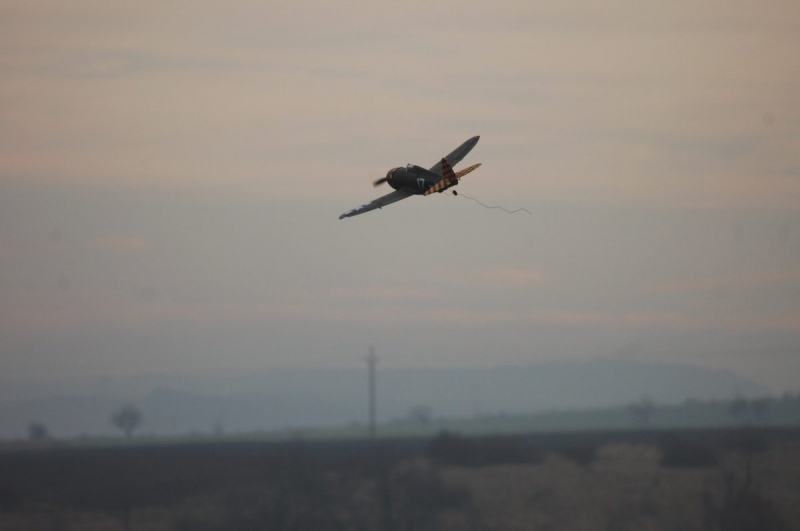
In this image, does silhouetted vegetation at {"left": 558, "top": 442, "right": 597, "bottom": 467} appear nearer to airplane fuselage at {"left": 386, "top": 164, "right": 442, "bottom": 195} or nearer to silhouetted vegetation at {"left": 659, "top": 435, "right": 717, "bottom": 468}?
silhouetted vegetation at {"left": 659, "top": 435, "right": 717, "bottom": 468}

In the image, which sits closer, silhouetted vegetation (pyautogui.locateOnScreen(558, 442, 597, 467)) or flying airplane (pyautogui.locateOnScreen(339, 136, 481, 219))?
flying airplane (pyautogui.locateOnScreen(339, 136, 481, 219))

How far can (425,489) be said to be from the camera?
147250 millimetres

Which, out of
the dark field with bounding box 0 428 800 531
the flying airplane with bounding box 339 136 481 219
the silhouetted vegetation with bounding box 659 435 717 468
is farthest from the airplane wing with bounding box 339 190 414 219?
the silhouetted vegetation with bounding box 659 435 717 468

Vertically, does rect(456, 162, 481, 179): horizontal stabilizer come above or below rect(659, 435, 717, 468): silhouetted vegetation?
above

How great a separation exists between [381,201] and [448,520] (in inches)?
3449

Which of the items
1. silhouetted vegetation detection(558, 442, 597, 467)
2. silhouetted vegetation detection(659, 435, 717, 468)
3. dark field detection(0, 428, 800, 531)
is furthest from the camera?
silhouetted vegetation detection(558, 442, 597, 467)

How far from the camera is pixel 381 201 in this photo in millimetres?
63719

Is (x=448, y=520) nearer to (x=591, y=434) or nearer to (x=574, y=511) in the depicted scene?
(x=574, y=511)

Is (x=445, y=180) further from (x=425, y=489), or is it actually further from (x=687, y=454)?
(x=687, y=454)

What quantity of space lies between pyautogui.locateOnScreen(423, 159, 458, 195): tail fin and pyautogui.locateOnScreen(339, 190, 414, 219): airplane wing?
1.55 m

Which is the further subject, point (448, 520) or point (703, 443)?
point (703, 443)

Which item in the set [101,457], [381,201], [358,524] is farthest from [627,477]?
[381,201]

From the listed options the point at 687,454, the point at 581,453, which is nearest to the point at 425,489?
the point at 581,453

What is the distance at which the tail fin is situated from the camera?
63438 mm
